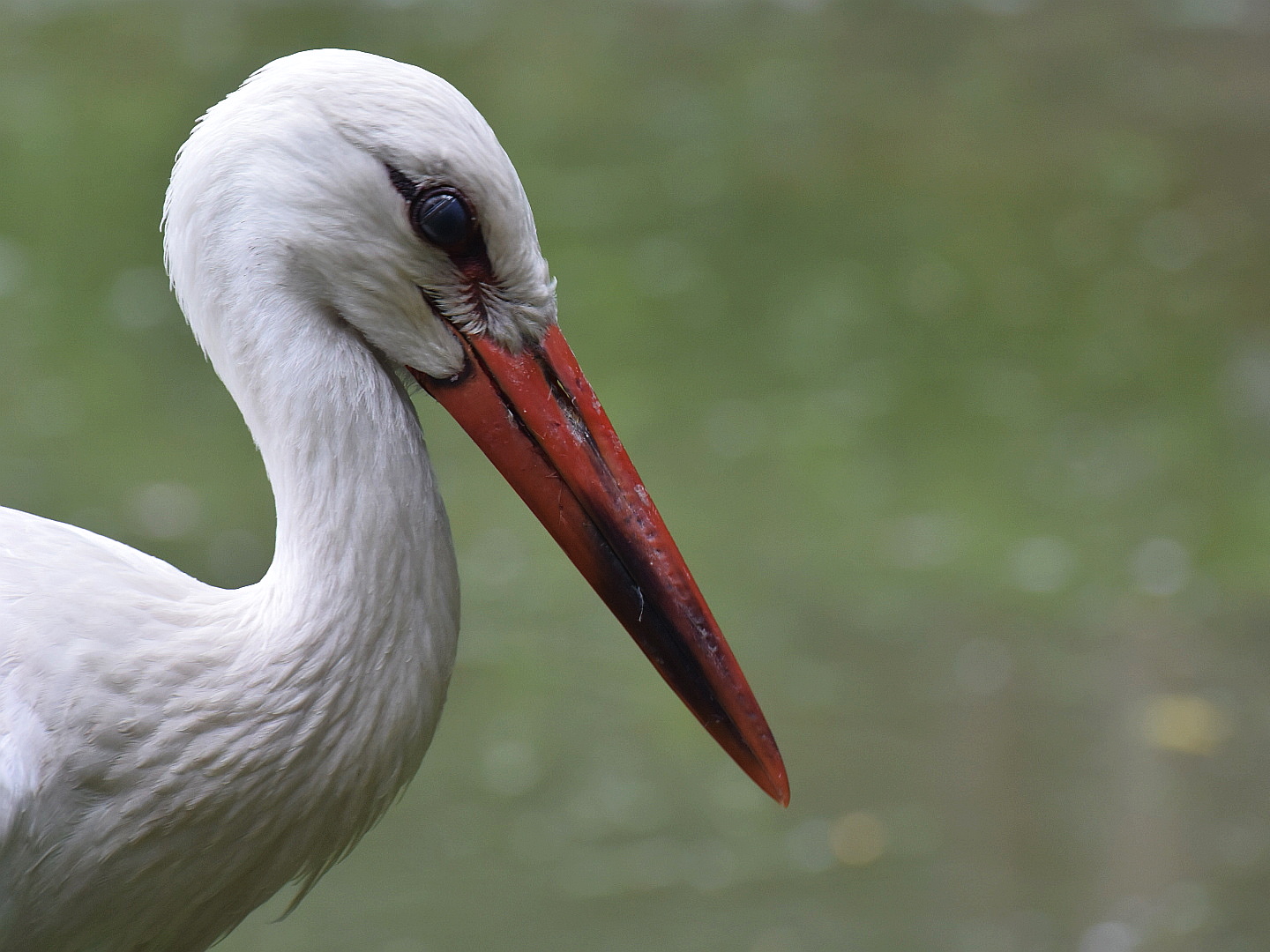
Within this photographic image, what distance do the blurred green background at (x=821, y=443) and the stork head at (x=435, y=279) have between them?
1.85m

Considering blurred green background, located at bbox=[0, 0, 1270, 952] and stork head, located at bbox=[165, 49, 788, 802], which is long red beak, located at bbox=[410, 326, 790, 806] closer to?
stork head, located at bbox=[165, 49, 788, 802]

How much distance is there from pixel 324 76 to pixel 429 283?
24 cm

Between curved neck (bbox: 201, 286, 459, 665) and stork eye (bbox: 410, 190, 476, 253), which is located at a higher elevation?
stork eye (bbox: 410, 190, 476, 253)

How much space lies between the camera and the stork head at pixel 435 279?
5.56ft

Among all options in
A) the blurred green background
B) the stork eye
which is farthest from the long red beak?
the blurred green background

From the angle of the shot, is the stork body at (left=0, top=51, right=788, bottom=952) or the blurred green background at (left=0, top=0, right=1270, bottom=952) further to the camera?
→ the blurred green background at (left=0, top=0, right=1270, bottom=952)

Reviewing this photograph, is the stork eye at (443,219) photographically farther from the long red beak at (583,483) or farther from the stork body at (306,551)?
the long red beak at (583,483)

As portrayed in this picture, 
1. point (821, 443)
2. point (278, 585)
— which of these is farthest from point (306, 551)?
point (821, 443)

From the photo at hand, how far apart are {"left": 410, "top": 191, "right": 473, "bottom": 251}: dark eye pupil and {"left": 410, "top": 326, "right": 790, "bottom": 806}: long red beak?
0.12 metres

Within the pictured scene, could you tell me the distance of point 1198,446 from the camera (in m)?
5.55

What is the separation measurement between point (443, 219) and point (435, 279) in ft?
0.24

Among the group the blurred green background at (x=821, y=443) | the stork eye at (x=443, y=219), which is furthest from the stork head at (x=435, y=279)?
the blurred green background at (x=821, y=443)

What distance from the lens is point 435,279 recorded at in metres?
1.77

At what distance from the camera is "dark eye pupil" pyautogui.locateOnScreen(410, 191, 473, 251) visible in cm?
172
